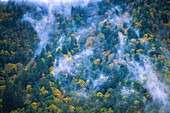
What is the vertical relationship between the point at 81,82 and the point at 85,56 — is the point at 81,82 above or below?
below

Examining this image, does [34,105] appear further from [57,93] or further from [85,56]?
[85,56]

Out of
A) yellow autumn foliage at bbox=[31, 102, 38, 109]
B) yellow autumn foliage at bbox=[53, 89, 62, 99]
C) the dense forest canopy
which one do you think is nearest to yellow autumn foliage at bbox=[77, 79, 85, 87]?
the dense forest canopy

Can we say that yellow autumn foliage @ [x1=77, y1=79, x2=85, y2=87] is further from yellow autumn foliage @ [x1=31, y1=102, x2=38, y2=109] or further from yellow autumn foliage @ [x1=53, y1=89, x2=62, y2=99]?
yellow autumn foliage @ [x1=31, y1=102, x2=38, y2=109]

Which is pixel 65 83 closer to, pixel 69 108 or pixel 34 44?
pixel 69 108

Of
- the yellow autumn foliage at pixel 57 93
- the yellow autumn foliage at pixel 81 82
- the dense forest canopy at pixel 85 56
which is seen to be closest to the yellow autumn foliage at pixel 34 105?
the dense forest canopy at pixel 85 56

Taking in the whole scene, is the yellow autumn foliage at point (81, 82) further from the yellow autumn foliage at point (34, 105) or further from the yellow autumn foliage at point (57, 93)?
the yellow autumn foliage at point (34, 105)

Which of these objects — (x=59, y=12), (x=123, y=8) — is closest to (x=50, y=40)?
(x=59, y=12)

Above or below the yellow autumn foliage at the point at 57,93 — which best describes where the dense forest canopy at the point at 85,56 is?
above

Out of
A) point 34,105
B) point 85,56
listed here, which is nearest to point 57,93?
point 34,105
